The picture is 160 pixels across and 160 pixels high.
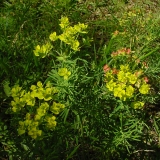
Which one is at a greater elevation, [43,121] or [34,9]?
[34,9]

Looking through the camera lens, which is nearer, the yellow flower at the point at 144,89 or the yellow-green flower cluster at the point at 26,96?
the yellow-green flower cluster at the point at 26,96

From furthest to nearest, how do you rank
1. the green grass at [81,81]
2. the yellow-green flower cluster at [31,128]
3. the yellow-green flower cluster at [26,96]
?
the green grass at [81,81], the yellow-green flower cluster at [26,96], the yellow-green flower cluster at [31,128]

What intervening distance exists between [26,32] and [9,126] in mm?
1032

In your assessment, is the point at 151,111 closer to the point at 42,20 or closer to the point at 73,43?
the point at 73,43

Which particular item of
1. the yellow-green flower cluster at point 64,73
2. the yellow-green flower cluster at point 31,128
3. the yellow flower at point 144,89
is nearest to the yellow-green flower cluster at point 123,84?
the yellow flower at point 144,89

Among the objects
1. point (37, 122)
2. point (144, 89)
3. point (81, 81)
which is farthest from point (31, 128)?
point (144, 89)

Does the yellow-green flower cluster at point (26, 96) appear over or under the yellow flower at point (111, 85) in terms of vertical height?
under

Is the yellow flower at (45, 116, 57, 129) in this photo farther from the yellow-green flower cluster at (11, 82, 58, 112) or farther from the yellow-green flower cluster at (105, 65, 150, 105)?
the yellow-green flower cluster at (105, 65, 150, 105)

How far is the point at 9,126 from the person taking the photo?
2.14 m

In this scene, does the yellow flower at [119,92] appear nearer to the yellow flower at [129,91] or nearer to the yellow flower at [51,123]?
the yellow flower at [129,91]

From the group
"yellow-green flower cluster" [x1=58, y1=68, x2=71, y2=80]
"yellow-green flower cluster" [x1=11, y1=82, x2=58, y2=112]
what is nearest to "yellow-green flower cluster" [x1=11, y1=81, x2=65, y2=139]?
"yellow-green flower cluster" [x1=11, y1=82, x2=58, y2=112]

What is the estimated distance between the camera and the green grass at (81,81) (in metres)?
1.94

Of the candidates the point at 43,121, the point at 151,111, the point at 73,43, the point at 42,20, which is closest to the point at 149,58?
the point at 151,111

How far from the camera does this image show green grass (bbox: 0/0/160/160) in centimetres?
194
